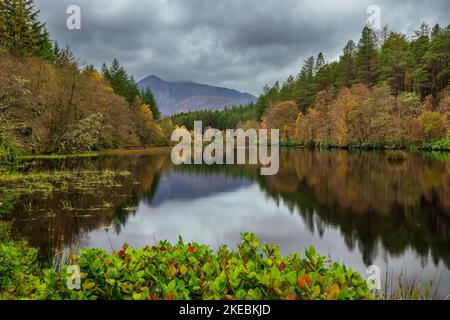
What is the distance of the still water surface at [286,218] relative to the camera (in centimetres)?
1005

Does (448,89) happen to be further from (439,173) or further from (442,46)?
(439,173)

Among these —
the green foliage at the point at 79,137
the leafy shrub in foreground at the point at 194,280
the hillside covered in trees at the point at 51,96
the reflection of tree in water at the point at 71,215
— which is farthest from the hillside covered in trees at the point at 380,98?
the leafy shrub in foreground at the point at 194,280

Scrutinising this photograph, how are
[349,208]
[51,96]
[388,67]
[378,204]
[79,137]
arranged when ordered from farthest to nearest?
[388,67] → [51,96] → [79,137] → [378,204] → [349,208]

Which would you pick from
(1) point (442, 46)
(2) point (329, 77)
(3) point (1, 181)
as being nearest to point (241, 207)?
(3) point (1, 181)

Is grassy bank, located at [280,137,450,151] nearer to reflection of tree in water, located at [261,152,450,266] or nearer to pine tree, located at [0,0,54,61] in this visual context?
reflection of tree in water, located at [261,152,450,266]

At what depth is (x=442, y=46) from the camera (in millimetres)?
56594

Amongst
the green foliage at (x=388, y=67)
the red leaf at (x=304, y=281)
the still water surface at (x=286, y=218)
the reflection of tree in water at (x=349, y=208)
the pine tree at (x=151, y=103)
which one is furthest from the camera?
the pine tree at (x=151, y=103)

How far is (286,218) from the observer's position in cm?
1444

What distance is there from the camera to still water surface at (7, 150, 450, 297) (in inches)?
396

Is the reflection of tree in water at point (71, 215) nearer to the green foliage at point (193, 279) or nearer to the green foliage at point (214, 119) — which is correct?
the green foliage at point (193, 279)

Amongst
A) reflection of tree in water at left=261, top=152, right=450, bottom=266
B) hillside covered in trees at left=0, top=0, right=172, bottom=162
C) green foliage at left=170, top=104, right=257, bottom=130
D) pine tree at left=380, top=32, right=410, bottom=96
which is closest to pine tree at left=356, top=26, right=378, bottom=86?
pine tree at left=380, top=32, right=410, bottom=96

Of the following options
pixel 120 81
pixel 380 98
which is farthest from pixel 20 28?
pixel 380 98

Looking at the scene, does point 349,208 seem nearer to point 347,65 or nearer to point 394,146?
point 394,146

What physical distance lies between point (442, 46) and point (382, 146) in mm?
19176
